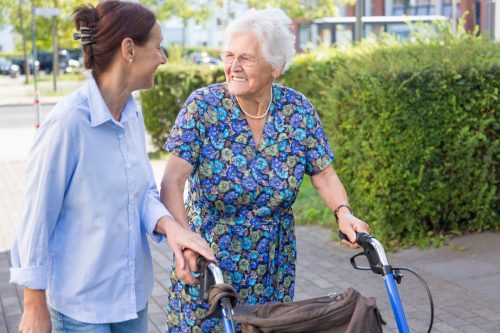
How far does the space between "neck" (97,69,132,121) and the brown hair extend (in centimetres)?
3

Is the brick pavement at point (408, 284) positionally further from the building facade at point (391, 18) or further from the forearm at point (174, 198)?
the building facade at point (391, 18)

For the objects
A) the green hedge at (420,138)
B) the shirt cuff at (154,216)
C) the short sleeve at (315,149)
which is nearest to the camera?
the shirt cuff at (154,216)

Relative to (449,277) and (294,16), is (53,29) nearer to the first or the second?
(294,16)

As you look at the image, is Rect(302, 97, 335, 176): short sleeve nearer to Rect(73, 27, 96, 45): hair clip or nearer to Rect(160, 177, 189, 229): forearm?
Rect(160, 177, 189, 229): forearm

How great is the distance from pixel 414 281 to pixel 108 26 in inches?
178

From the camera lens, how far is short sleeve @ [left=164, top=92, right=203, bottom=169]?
10.8 feet

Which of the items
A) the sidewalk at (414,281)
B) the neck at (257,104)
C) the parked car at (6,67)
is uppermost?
the neck at (257,104)

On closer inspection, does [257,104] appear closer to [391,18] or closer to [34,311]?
[34,311]

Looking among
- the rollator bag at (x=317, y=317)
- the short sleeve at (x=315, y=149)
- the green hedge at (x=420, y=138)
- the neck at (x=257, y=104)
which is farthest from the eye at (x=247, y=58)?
A: the green hedge at (x=420, y=138)

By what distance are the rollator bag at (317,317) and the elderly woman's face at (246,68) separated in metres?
1.07

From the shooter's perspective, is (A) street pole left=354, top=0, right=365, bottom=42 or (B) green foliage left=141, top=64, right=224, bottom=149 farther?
(B) green foliage left=141, top=64, right=224, bottom=149

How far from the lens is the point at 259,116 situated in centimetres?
348

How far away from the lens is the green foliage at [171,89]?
13422 mm

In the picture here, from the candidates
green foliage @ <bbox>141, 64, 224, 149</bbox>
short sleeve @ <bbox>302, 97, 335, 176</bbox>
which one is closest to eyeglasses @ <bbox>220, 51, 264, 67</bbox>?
short sleeve @ <bbox>302, 97, 335, 176</bbox>
